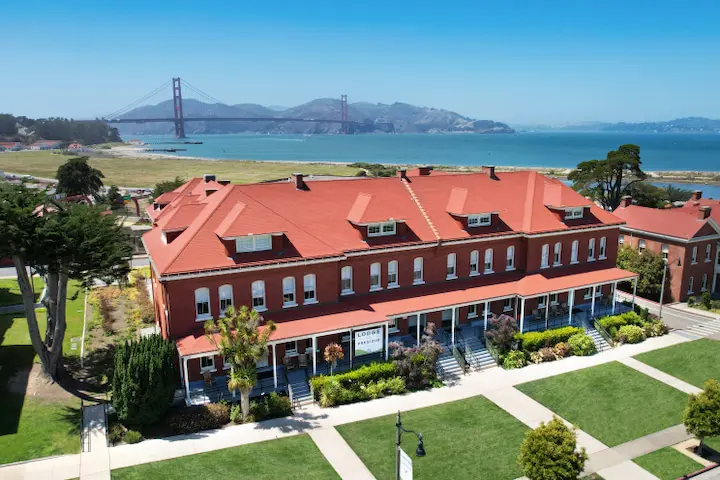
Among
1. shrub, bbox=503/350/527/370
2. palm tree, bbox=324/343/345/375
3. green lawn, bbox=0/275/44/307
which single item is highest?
palm tree, bbox=324/343/345/375

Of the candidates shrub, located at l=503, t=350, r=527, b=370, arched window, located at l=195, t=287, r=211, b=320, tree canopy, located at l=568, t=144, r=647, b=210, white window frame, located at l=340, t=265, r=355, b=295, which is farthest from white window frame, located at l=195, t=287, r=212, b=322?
tree canopy, located at l=568, t=144, r=647, b=210

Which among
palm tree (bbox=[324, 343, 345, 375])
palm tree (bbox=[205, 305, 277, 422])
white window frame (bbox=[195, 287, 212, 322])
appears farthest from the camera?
white window frame (bbox=[195, 287, 212, 322])

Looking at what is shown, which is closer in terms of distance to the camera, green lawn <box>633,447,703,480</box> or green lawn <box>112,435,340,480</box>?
green lawn <box>112,435,340,480</box>

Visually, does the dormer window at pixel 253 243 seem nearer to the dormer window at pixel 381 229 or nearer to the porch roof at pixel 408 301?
the porch roof at pixel 408 301

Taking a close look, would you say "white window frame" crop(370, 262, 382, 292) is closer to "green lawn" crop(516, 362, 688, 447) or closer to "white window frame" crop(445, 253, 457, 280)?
"white window frame" crop(445, 253, 457, 280)

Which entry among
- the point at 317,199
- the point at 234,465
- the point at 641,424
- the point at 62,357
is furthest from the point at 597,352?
the point at 62,357

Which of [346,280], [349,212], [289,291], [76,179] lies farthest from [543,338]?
[76,179]

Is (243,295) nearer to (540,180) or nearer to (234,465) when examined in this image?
(234,465)

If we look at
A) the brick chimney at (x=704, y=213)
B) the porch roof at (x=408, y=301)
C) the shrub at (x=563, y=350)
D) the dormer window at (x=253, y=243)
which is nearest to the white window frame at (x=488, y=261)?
the porch roof at (x=408, y=301)
